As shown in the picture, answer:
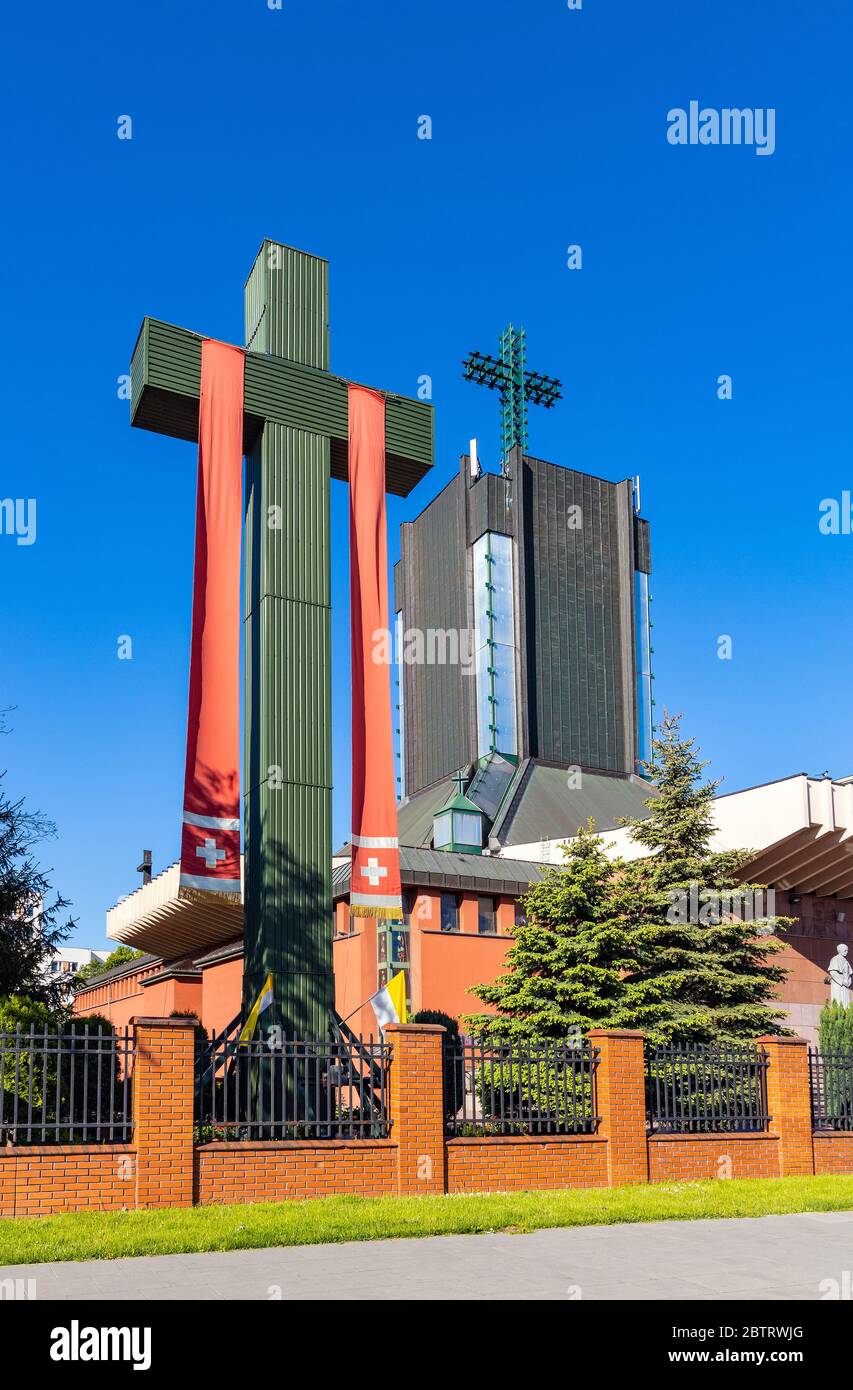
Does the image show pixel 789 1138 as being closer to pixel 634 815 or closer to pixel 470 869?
pixel 470 869

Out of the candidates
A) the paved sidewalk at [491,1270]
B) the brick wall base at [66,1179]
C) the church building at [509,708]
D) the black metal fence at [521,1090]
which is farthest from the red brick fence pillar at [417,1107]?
the church building at [509,708]

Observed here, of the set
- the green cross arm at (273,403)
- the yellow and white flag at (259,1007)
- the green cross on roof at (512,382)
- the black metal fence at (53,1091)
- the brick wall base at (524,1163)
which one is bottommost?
the brick wall base at (524,1163)

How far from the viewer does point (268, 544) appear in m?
20.5

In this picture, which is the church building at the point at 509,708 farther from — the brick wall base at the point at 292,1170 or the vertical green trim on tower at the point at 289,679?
the brick wall base at the point at 292,1170

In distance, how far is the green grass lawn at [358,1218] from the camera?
1155 cm

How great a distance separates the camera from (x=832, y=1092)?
71.1 ft

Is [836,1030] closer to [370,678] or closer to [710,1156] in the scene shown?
[710,1156]

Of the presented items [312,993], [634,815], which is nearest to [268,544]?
[312,993]

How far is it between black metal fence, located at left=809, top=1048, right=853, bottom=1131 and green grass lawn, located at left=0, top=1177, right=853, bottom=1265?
14.2 ft

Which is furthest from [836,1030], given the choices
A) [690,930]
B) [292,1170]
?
[292,1170]

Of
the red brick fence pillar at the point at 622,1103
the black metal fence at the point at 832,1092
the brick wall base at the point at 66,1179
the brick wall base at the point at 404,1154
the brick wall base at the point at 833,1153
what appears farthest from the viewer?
the black metal fence at the point at 832,1092

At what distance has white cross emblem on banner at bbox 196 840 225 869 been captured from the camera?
59.8 feet

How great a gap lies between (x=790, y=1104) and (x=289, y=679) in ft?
33.8

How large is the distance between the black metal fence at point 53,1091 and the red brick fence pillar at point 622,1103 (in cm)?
653
